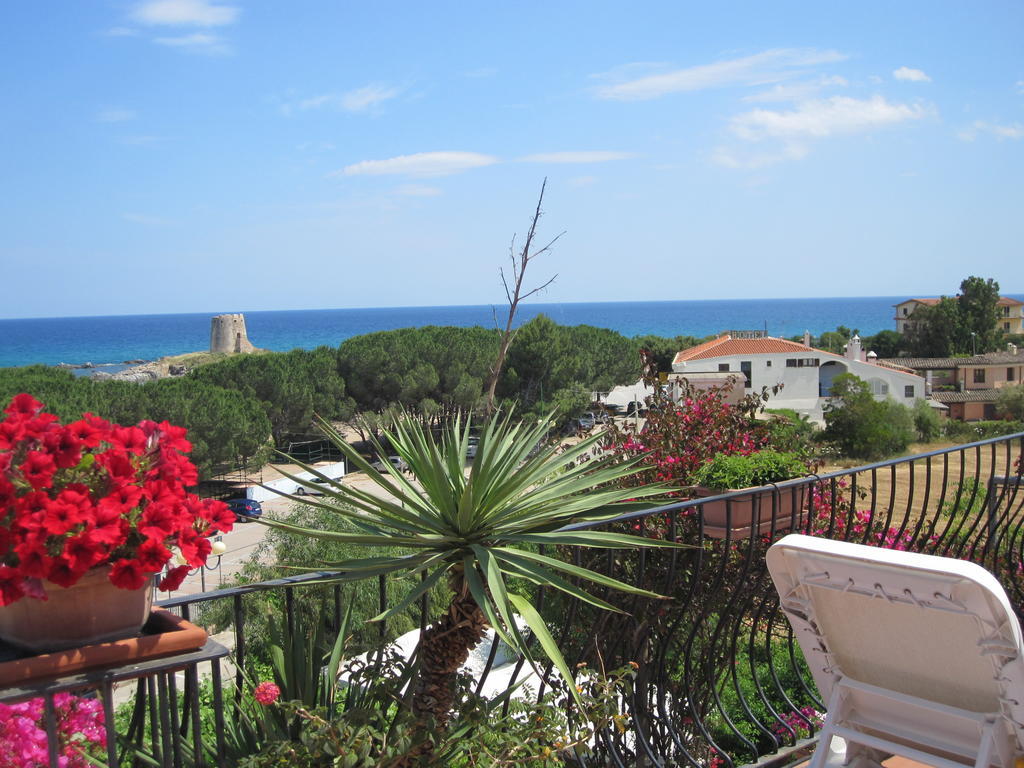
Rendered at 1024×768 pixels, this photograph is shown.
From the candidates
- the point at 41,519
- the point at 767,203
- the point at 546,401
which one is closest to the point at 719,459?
the point at 41,519

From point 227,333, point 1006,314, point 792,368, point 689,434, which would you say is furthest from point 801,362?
point 227,333

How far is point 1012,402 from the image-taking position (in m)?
55.8

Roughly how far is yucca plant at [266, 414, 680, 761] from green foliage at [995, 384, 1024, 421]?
2483 inches

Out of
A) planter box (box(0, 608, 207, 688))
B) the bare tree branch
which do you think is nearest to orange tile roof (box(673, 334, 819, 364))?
the bare tree branch

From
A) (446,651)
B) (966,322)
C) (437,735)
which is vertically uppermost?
(966,322)

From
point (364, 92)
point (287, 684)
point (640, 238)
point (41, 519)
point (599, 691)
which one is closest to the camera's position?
point (41, 519)

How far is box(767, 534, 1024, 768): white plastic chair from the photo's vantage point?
6.17 ft

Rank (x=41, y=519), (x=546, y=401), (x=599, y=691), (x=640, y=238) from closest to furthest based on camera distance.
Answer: (x=41, y=519) < (x=599, y=691) < (x=640, y=238) < (x=546, y=401)

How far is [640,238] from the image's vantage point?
79.0 feet

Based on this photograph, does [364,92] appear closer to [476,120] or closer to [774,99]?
[476,120]

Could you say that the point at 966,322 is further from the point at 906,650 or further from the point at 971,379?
the point at 906,650

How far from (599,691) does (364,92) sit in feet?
50.5

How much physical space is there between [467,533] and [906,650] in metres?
1.20

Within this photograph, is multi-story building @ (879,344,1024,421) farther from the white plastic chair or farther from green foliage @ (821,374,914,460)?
the white plastic chair
